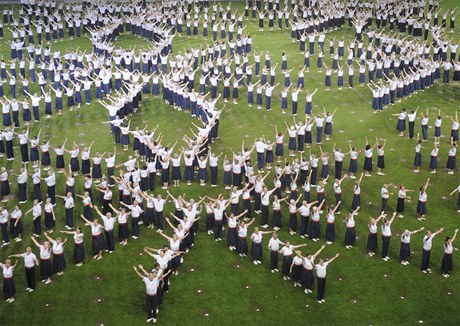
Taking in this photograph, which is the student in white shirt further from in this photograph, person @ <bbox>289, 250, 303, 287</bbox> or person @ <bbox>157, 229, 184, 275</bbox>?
person @ <bbox>157, 229, 184, 275</bbox>

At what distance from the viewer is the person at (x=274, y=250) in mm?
16469

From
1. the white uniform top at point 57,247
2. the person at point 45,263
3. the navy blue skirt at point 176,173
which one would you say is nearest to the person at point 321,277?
the white uniform top at point 57,247

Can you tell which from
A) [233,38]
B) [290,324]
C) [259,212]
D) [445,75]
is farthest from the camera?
[233,38]

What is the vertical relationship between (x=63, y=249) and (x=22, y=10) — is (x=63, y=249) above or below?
below

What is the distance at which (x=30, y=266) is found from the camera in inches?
619

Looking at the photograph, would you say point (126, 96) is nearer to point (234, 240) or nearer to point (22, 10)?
point (234, 240)

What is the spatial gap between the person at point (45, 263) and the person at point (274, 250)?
16.3ft

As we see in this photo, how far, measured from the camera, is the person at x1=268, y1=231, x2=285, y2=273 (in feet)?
54.0

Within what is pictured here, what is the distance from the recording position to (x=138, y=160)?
22734mm

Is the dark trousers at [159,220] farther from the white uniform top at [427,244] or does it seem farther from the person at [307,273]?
the white uniform top at [427,244]

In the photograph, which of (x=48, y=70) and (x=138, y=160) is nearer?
(x=138, y=160)

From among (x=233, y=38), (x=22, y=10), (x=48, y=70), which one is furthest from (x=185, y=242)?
(x=22, y=10)

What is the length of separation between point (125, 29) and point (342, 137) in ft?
57.5

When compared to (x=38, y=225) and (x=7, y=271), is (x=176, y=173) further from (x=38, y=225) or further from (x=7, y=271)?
(x=7, y=271)
